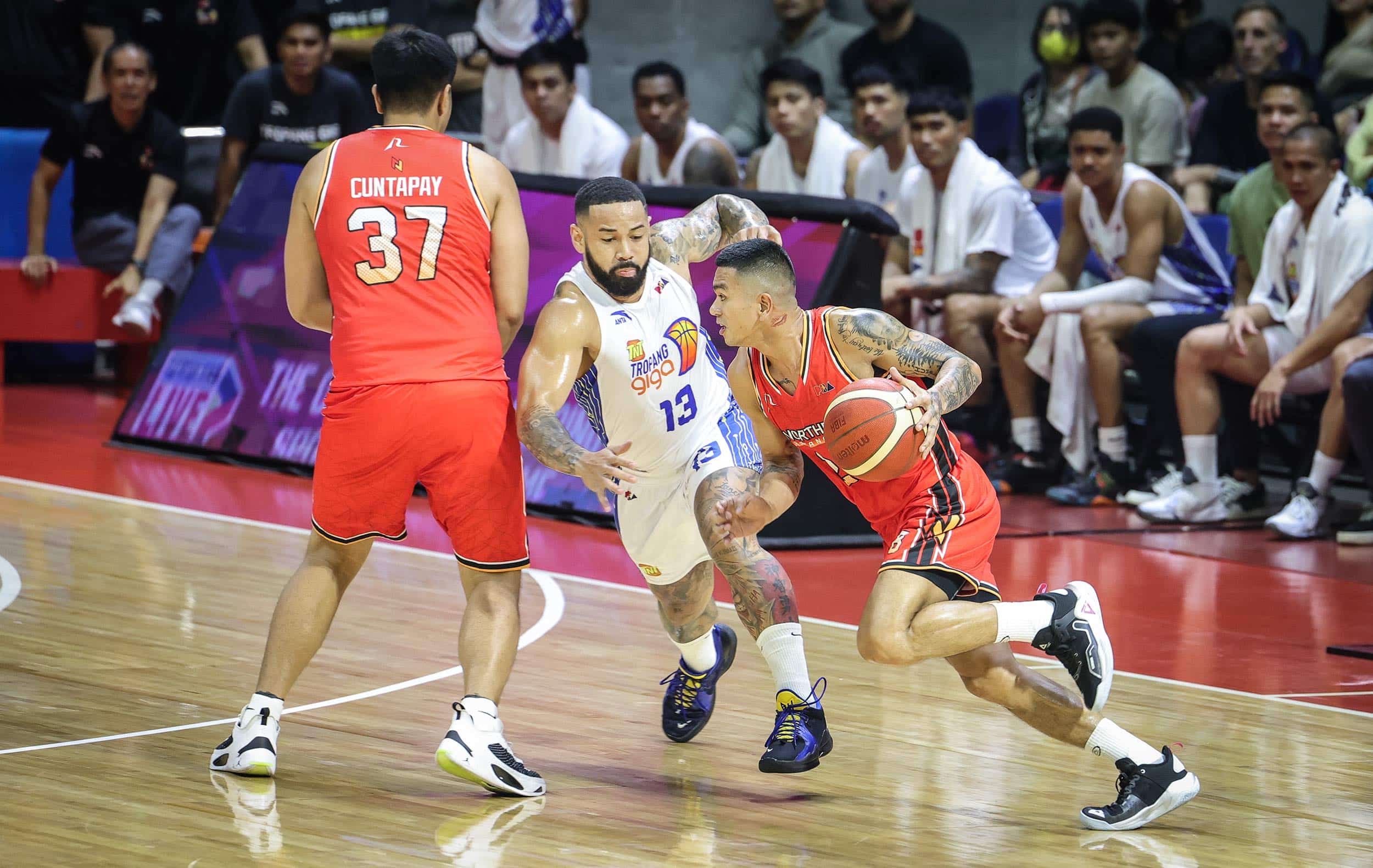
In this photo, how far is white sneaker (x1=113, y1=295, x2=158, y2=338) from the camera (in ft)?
37.1

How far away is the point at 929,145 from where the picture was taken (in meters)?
9.20

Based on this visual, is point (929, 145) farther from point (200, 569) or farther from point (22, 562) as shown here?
point (22, 562)

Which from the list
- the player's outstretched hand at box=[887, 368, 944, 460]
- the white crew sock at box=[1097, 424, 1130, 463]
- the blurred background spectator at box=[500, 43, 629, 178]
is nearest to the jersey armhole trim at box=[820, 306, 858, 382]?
the player's outstretched hand at box=[887, 368, 944, 460]

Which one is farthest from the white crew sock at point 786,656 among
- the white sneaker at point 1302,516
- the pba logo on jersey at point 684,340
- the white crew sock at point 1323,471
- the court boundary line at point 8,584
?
the white crew sock at point 1323,471

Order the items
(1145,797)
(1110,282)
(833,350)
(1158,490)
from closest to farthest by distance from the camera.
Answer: (1145,797) < (833,350) < (1158,490) < (1110,282)

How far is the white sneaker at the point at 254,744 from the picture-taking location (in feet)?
14.3

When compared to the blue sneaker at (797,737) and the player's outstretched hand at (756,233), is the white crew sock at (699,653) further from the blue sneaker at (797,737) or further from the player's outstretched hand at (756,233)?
the player's outstretched hand at (756,233)

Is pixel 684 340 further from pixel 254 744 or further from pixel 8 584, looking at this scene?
pixel 8 584

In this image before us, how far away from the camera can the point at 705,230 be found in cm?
537

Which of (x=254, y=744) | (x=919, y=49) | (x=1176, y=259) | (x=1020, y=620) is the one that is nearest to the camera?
(x=1020, y=620)

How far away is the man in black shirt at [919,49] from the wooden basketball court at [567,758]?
515 centimetres

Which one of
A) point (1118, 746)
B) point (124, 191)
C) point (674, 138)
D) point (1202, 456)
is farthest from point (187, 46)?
point (1118, 746)

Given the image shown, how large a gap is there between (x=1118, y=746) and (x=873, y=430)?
1013mm

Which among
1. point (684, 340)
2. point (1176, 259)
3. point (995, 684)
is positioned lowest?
point (995, 684)
